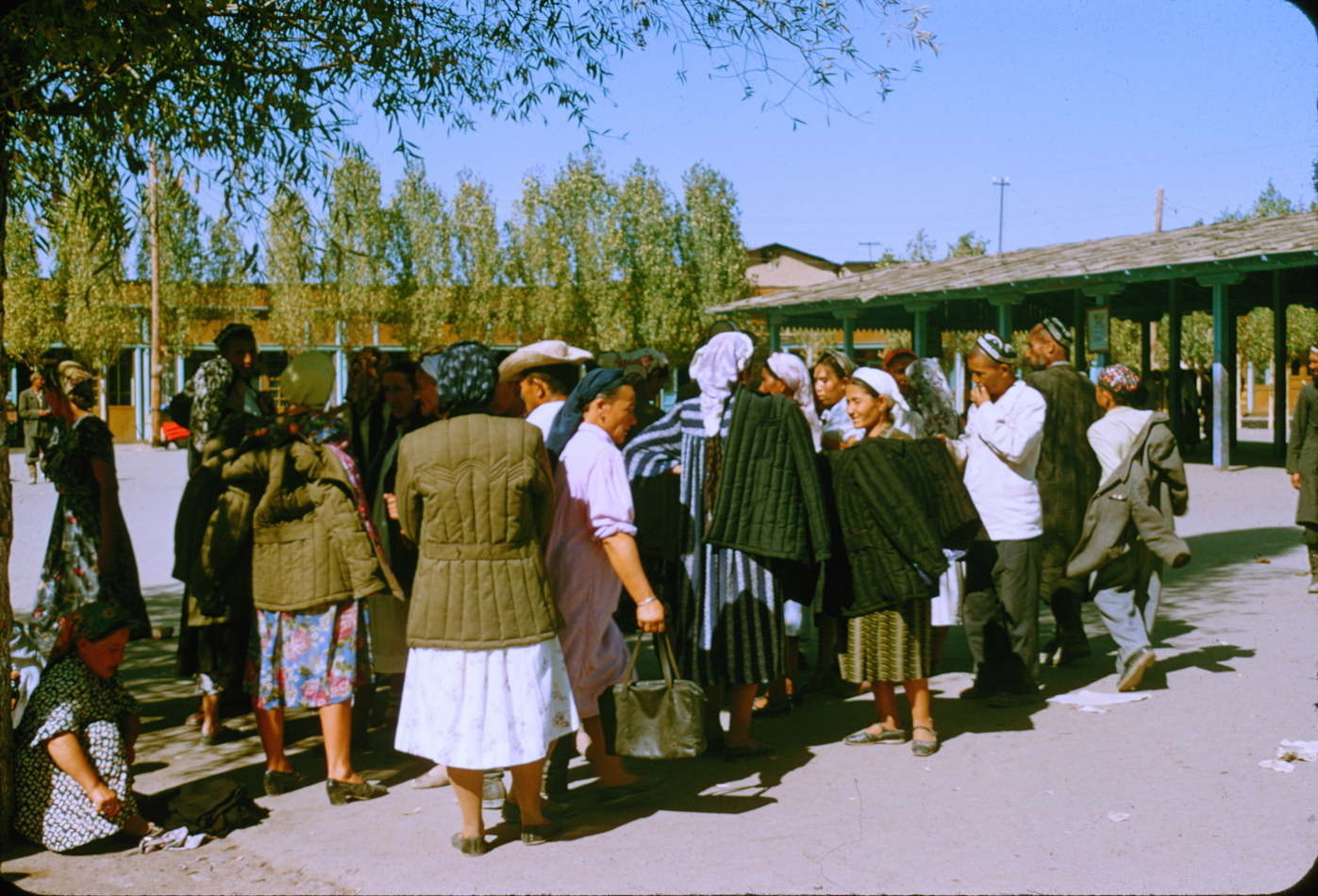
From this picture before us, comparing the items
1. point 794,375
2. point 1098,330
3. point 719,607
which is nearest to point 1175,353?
point 1098,330

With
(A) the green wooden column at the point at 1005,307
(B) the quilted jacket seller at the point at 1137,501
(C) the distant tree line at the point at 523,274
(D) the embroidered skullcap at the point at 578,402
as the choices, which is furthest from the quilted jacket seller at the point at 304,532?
(C) the distant tree line at the point at 523,274

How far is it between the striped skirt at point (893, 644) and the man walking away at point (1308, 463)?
176 inches

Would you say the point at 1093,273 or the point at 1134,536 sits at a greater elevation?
the point at 1093,273

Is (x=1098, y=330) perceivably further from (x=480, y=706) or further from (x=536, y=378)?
(x=480, y=706)

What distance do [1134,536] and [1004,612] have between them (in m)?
0.80

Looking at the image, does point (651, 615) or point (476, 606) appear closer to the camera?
point (476, 606)

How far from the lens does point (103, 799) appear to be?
4199mm

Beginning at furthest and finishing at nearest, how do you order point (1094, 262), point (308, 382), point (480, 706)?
point (1094, 262) < point (308, 382) < point (480, 706)

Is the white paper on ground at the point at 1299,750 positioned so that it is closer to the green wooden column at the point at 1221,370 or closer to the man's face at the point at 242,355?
the man's face at the point at 242,355

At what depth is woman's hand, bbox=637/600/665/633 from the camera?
434cm

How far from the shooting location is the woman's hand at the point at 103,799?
4.20 meters

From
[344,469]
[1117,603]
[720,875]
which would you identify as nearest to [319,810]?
[344,469]

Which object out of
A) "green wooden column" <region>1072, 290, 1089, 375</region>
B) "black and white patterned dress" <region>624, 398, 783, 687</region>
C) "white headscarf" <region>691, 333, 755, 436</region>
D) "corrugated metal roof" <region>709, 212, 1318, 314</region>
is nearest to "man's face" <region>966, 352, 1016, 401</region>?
"white headscarf" <region>691, 333, 755, 436</region>

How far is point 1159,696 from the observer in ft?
19.8
